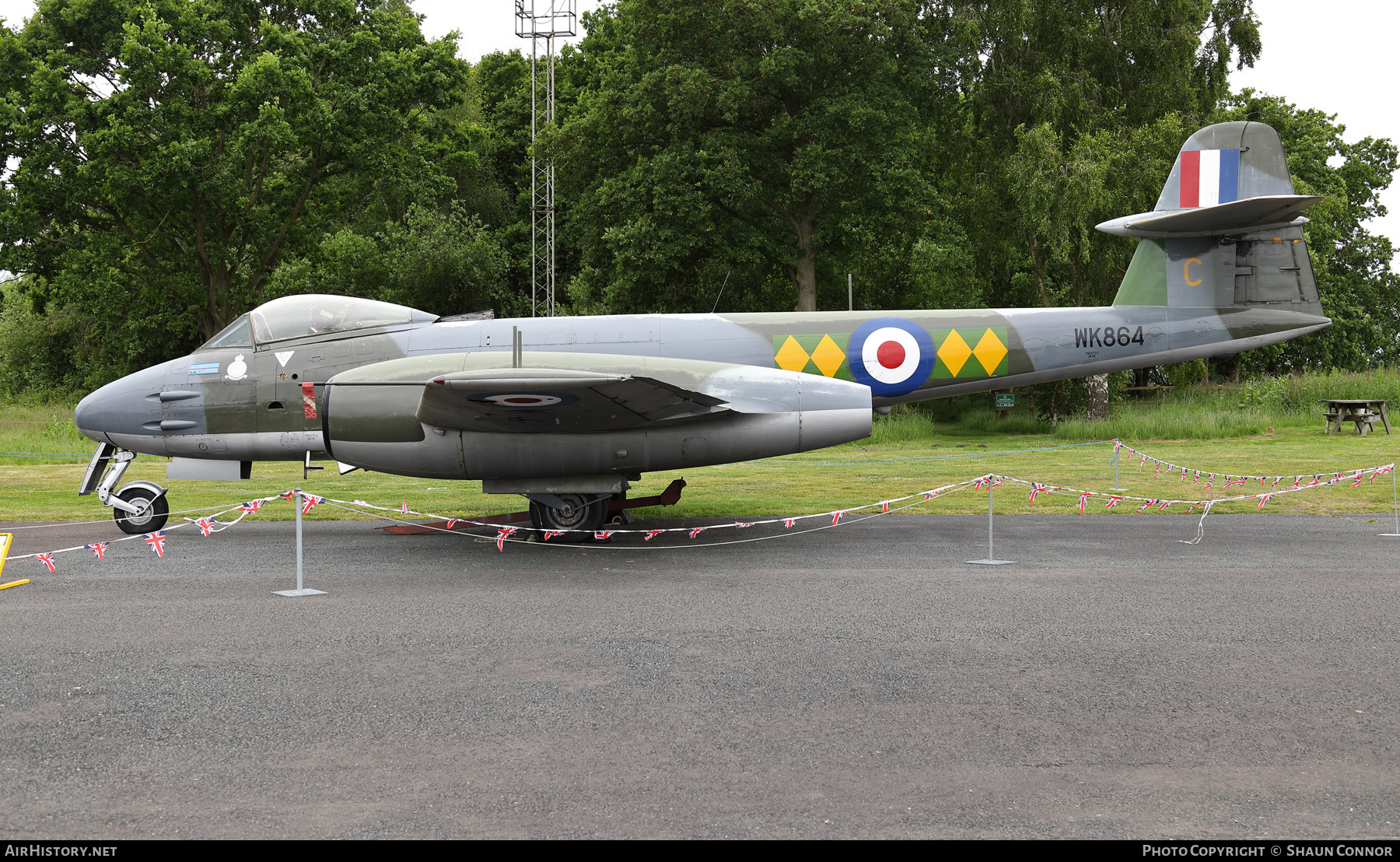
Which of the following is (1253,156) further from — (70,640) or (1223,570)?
(70,640)

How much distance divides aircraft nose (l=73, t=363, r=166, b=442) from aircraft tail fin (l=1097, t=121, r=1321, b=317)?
11.0m

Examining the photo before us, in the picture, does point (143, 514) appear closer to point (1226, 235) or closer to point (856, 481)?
point (856, 481)

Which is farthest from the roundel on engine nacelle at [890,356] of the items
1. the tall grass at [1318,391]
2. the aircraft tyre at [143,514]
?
the tall grass at [1318,391]

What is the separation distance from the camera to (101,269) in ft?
95.1

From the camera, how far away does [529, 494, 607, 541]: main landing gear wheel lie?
1045 centimetres

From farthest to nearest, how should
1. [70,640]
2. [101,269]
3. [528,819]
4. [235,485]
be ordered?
[101,269] → [235,485] → [70,640] → [528,819]

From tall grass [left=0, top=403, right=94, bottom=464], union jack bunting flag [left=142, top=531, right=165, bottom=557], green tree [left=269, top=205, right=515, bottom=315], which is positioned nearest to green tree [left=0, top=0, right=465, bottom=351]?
tall grass [left=0, top=403, right=94, bottom=464]

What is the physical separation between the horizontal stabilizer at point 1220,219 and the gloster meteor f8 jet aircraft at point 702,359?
0.09ft

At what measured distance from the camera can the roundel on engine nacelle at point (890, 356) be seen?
438 inches

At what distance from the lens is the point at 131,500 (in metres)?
11.2

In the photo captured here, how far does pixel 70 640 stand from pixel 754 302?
3023 cm

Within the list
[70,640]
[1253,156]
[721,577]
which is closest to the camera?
[70,640]

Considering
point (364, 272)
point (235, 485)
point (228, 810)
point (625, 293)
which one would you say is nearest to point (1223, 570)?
point (228, 810)

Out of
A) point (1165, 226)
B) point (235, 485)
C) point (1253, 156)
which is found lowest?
point (235, 485)
